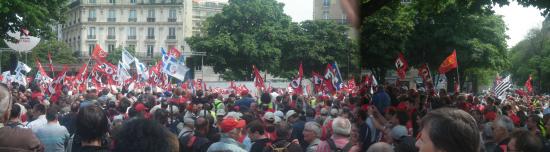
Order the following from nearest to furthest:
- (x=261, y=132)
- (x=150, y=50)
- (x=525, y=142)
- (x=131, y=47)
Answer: (x=525, y=142) → (x=261, y=132) → (x=131, y=47) → (x=150, y=50)

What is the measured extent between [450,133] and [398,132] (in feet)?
14.5

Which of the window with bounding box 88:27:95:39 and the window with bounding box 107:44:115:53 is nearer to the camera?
the window with bounding box 107:44:115:53

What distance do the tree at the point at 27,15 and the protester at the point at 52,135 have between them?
1496 centimetres

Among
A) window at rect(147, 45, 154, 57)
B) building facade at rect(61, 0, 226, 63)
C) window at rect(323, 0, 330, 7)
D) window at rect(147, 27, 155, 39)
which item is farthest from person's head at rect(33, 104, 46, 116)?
window at rect(147, 27, 155, 39)

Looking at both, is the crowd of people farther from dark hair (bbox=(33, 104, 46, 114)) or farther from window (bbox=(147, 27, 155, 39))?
window (bbox=(147, 27, 155, 39))

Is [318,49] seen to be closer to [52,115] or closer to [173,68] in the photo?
[173,68]

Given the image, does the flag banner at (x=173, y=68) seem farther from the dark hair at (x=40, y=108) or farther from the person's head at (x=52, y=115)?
the person's head at (x=52, y=115)

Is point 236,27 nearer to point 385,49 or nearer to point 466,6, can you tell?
point 385,49

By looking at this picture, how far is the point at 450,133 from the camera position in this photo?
306cm

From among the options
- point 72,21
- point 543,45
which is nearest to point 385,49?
point 543,45

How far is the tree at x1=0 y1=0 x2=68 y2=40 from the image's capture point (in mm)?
22203

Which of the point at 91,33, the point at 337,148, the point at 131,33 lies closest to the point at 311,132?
the point at 337,148

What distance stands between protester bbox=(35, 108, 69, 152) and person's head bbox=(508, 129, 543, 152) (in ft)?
16.3

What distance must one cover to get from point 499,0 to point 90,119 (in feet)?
43.2
